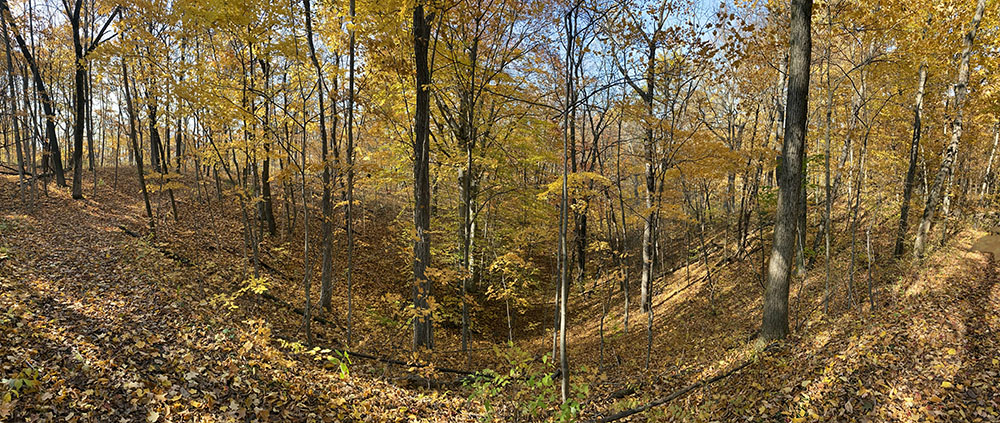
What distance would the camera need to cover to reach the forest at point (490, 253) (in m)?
5.59

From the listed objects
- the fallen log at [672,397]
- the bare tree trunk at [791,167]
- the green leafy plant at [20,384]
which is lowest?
the fallen log at [672,397]

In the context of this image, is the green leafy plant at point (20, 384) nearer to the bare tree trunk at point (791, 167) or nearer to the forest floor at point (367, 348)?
the forest floor at point (367, 348)

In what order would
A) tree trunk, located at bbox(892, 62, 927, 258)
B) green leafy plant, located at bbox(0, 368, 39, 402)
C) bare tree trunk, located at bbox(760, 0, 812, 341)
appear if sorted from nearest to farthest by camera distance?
green leafy plant, located at bbox(0, 368, 39, 402), bare tree trunk, located at bbox(760, 0, 812, 341), tree trunk, located at bbox(892, 62, 927, 258)

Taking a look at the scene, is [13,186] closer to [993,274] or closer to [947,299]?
[947,299]

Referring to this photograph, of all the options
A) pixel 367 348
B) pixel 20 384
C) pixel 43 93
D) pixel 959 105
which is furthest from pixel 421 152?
pixel 43 93

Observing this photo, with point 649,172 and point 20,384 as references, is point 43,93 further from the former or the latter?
point 649,172

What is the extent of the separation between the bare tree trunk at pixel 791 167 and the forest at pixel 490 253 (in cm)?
4

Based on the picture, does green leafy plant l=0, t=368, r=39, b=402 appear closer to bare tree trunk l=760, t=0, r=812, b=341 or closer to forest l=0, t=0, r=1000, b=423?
forest l=0, t=0, r=1000, b=423

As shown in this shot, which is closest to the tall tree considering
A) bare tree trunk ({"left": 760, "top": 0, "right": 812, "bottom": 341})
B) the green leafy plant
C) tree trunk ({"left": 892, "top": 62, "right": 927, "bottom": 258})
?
the green leafy plant

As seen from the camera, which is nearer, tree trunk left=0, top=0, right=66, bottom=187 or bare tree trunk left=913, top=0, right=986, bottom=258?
bare tree trunk left=913, top=0, right=986, bottom=258

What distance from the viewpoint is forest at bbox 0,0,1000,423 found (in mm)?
5586

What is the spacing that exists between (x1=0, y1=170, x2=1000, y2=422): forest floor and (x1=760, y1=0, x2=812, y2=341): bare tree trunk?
0.71m

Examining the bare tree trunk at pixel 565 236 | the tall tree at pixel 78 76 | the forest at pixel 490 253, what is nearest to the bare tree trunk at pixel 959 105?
the forest at pixel 490 253

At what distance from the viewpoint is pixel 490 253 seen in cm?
1653
